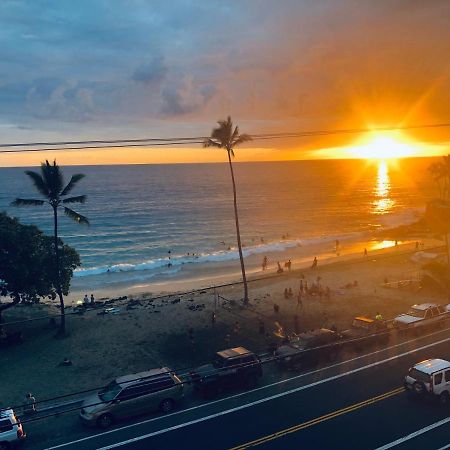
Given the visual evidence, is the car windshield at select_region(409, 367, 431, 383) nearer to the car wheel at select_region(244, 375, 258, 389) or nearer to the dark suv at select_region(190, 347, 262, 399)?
the dark suv at select_region(190, 347, 262, 399)

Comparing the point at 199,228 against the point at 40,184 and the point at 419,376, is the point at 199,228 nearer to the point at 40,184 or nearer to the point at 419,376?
the point at 40,184

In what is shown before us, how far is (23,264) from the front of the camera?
31828 mm

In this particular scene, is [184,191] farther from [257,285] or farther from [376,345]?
[376,345]

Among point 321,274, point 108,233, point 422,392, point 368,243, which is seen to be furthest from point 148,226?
point 422,392

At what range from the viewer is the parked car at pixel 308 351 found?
23.2m

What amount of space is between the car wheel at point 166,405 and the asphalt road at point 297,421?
0.47 meters

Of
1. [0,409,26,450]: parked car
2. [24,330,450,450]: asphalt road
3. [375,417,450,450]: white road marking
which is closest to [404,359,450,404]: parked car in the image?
[24,330,450,450]: asphalt road

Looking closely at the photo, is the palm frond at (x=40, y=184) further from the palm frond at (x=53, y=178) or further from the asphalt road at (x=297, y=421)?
the asphalt road at (x=297, y=421)

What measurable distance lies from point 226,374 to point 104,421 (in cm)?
573

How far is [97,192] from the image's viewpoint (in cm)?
19412

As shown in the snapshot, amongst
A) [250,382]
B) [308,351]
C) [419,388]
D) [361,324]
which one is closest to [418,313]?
[361,324]

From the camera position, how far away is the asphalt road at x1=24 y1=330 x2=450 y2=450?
16.5m

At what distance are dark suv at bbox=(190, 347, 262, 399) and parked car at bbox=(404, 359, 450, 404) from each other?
22.1 ft

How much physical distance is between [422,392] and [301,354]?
6037mm
